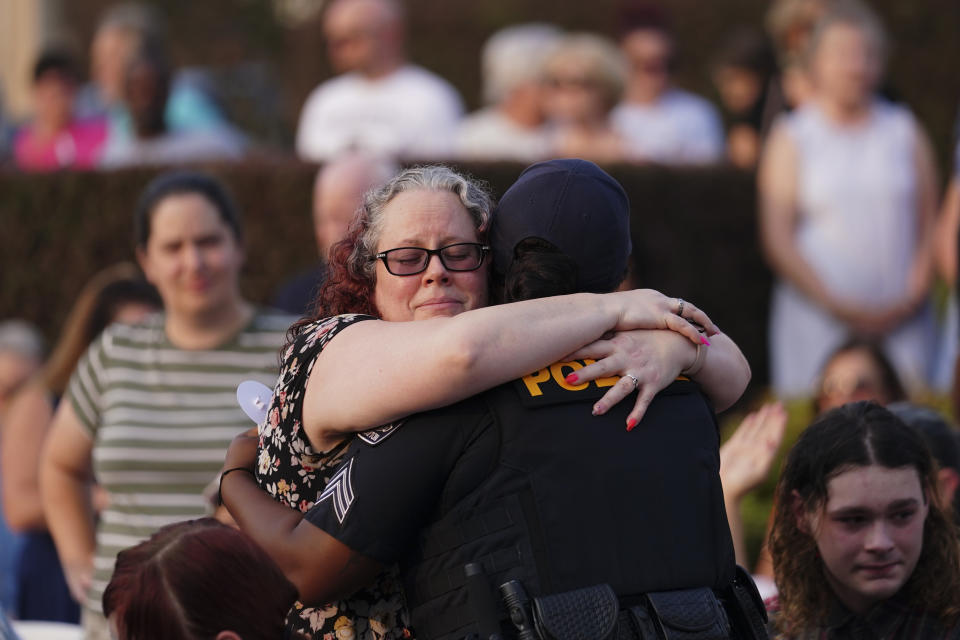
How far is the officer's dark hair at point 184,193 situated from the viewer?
17.0 feet

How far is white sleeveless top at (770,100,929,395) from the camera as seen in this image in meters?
7.64

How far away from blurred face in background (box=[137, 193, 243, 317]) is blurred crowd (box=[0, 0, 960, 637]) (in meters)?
0.01

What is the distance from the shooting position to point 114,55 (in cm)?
974

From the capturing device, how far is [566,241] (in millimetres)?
2910

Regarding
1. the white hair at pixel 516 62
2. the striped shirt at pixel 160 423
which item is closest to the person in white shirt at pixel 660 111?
the white hair at pixel 516 62

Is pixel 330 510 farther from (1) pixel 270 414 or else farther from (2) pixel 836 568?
(2) pixel 836 568

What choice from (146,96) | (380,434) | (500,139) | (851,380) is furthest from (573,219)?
(146,96)

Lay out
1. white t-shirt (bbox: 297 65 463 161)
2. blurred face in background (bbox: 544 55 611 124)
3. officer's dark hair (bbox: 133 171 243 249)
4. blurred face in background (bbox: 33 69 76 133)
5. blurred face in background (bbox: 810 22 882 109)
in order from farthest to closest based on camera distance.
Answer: blurred face in background (bbox: 33 69 76 133)
white t-shirt (bbox: 297 65 463 161)
blurred face in background (bbox: 544 55 611 124)
blurred face in background (bbox: 810 22 882 109)
officer's dark hair (bbox: 133 171 243 249)

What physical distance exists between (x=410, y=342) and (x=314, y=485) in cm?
40

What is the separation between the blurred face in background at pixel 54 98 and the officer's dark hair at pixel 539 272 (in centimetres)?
745

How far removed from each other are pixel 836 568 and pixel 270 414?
1.35 metres

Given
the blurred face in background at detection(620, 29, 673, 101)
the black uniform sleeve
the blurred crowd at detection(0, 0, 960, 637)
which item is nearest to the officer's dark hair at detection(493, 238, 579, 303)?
the black uniform sleeve

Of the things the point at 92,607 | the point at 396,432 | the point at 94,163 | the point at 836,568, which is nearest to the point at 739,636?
the point at 836,568

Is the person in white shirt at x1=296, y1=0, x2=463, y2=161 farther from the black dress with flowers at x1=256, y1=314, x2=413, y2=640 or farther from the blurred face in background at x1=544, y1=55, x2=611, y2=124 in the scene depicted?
the black dress with flowers at x1=256, y1=314, x2=413, y2=640
